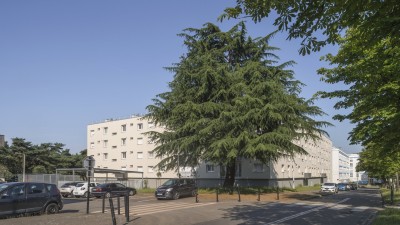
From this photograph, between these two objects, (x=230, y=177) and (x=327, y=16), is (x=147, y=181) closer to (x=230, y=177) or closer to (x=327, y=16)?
(x=230, y=177)

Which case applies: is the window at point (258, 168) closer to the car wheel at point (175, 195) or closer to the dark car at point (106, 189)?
the dark car at point (106, 189)

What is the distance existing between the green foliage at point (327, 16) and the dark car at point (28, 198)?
14732mm

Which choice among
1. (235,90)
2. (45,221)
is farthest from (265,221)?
(235,90)

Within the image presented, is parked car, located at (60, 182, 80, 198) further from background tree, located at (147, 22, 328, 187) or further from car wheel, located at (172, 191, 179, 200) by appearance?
car wheel, located at (172, 191, 179, 200)

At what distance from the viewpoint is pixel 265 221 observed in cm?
1652

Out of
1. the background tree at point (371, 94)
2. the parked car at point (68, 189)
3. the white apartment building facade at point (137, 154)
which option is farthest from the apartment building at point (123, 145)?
the background tree at point (371, 94)

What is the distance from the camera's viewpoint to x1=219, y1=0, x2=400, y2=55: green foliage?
5207 millimetres

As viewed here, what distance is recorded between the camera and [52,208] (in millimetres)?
19609

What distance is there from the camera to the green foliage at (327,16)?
5207 mm

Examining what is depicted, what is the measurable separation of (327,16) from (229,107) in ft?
98.1

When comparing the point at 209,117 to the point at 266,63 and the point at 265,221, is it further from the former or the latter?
the point at 265,221

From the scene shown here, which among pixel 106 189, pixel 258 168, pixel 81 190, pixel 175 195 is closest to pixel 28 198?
pixel 175 195

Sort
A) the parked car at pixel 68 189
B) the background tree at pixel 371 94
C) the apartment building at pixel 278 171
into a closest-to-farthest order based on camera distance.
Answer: the background tree at pixel 371 94, the parked car at pixel 68 189, the apartment building at pixel 278 171

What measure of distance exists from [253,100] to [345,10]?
28.7 m
